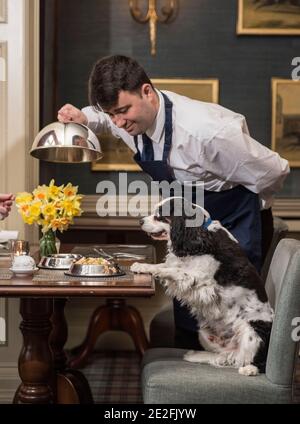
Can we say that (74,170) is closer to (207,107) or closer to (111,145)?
(111,145)

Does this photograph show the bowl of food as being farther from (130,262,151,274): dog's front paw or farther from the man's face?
the man's face

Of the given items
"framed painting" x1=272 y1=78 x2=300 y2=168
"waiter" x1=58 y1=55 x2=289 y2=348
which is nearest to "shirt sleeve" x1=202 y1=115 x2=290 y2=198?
"waiter" x1=58 y1=55 x2=289 y2=348

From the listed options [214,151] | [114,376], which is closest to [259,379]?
[214,151]

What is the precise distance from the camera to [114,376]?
15.2 ft

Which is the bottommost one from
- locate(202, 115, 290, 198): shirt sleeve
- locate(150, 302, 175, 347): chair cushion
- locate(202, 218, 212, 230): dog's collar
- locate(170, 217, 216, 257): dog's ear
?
locate(150, 302, 175, 347): chair cushion

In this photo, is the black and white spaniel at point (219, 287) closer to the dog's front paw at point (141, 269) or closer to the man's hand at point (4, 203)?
the dog's front paw at point (141, 269)

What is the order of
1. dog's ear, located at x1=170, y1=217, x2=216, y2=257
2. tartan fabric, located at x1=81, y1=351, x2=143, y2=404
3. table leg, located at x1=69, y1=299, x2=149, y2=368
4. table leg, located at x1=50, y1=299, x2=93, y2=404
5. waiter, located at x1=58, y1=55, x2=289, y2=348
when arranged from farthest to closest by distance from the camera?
table leg, located at x1=69, y1=299, x2=149, y2=368
tartan fabric, located at x1=81, y1=351, x2=143, y2=404
table leg, located at x1=50, y1=299, x2=93, y2=404
waiter, located at x1=58, y1=55, x2=289, y2=348
dog's ear, located at x1=170, y1=217, x2=216, y2=257

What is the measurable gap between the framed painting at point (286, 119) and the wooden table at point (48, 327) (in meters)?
2.17

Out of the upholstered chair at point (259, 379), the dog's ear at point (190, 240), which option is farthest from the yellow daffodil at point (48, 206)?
the upholstered chair at point (259, 379)

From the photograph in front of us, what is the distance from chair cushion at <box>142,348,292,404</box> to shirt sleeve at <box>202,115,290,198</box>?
3.12 ft

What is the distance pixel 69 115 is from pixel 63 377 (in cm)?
125

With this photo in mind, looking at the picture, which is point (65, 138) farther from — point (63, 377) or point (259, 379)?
point (259, 379)

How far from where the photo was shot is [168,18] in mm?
5070

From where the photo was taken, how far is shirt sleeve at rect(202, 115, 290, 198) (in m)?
3.03
